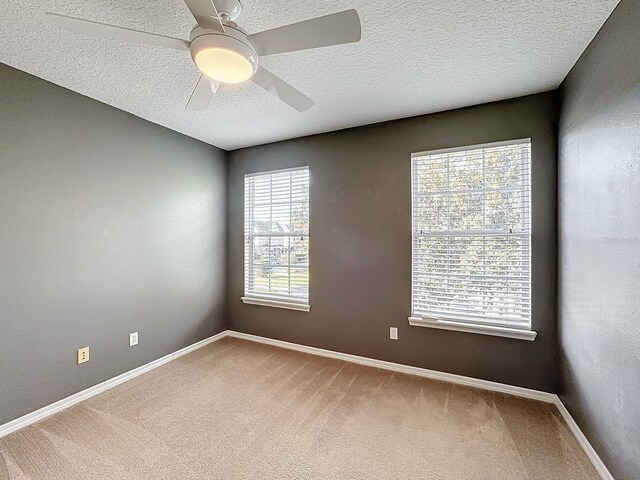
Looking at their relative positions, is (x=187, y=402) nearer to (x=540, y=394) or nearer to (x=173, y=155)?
(x=173, y=155)

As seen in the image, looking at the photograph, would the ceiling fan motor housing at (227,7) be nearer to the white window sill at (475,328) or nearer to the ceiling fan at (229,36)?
the ceiling fan at (229,36)

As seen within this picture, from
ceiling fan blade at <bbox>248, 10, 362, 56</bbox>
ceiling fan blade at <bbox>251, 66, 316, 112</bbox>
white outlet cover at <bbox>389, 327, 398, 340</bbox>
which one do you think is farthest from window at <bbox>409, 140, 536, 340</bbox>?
ceiling fan blade at <bbox>248, 10, 362, 56</bbox>

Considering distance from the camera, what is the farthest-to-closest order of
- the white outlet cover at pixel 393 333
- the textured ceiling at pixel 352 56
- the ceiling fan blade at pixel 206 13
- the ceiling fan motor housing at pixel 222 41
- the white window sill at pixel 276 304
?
the white window sill at pixel 276 304
the white outlet cover at pixel 393 333
the textured ceiling at pixel 352 56
the ceiling fan motor housing at pixel 222 41
the ceiling fan blade at pixel 206 13

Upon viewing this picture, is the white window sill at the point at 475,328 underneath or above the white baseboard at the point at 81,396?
above

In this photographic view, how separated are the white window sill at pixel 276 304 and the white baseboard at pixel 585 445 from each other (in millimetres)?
2281

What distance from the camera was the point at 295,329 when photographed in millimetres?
3332

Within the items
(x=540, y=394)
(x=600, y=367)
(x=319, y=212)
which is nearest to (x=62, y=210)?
(x=319, y=212)

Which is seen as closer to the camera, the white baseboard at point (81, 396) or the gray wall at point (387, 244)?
the white baseboard at point (81, 396)

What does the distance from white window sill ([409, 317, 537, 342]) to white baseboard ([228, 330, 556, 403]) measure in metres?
0.43

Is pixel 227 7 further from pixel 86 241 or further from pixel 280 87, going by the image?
pixel 86 241

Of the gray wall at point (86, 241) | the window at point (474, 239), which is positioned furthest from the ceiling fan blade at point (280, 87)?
the gray wall at point (86, 241)

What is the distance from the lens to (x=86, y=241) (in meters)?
2.35

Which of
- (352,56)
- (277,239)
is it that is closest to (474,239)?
(352,56)

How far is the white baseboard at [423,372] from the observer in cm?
229
